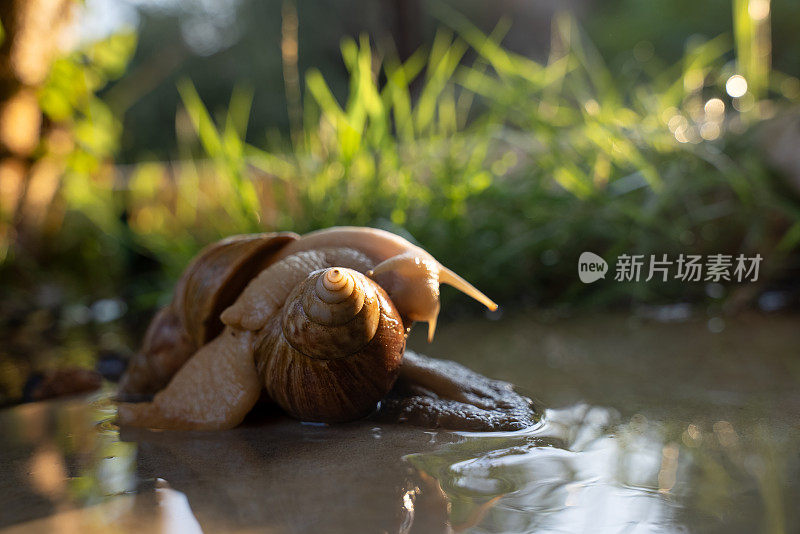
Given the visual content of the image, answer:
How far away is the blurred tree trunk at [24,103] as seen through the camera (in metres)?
2.67

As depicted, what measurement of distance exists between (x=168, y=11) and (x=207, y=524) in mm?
10316

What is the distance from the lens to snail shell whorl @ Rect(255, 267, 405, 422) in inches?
42.2

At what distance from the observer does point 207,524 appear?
31.8 inches

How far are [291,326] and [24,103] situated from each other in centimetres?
229

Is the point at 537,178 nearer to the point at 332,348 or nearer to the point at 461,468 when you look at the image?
the point at 332,348

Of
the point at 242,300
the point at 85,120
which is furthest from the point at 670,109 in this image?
the point at 85,120

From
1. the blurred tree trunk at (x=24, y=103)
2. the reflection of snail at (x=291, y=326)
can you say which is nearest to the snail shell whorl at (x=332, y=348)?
the reflection of snail at (x=291, y=326)

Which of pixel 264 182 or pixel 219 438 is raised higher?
pixel 264 182

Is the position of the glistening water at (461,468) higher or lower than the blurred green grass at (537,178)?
lower

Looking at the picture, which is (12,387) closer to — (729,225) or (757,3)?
(729,225)

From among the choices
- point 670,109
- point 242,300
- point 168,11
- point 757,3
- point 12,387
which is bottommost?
point 12,387

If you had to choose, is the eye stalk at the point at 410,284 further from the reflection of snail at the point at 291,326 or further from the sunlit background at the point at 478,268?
the sunlit background at the point at 478,268

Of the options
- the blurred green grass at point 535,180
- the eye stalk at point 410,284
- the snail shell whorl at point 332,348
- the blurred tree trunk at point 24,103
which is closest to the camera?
the snail shell whorl at point 332,348

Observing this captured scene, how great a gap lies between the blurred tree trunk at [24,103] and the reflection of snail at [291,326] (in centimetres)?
184
